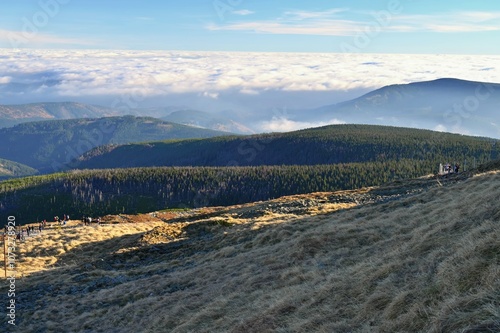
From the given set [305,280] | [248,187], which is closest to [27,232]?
[305,280]

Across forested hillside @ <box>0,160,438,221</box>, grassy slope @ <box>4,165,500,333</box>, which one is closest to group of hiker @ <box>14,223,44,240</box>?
grassy slope @ <box>4,165,500,333</box>

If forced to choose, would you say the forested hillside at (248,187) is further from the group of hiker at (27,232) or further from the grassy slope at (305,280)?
the grassy slope at (305,280)

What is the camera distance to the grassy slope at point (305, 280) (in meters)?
10.9

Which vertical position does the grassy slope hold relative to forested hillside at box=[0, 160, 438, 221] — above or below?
above

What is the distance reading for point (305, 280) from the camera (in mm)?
17859

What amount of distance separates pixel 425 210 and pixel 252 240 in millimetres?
13197

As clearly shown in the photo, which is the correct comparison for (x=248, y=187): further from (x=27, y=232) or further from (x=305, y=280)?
(x=305, y=280)

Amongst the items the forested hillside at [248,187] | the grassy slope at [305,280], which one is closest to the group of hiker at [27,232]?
the grassy slope at [305,280]

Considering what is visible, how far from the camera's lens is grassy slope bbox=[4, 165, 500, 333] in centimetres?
1091

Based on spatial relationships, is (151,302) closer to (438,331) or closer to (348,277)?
(348,277)

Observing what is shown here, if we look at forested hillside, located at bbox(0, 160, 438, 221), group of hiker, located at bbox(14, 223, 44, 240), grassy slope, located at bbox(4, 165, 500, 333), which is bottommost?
forested hillside, located at bbox(0, 160, 438, 221)

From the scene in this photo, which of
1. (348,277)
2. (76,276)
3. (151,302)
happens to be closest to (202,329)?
(348,277)

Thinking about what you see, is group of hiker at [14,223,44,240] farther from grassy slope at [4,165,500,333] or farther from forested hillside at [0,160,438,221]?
forested hillside at [0,160,438,221]

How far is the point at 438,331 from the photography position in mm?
8875
